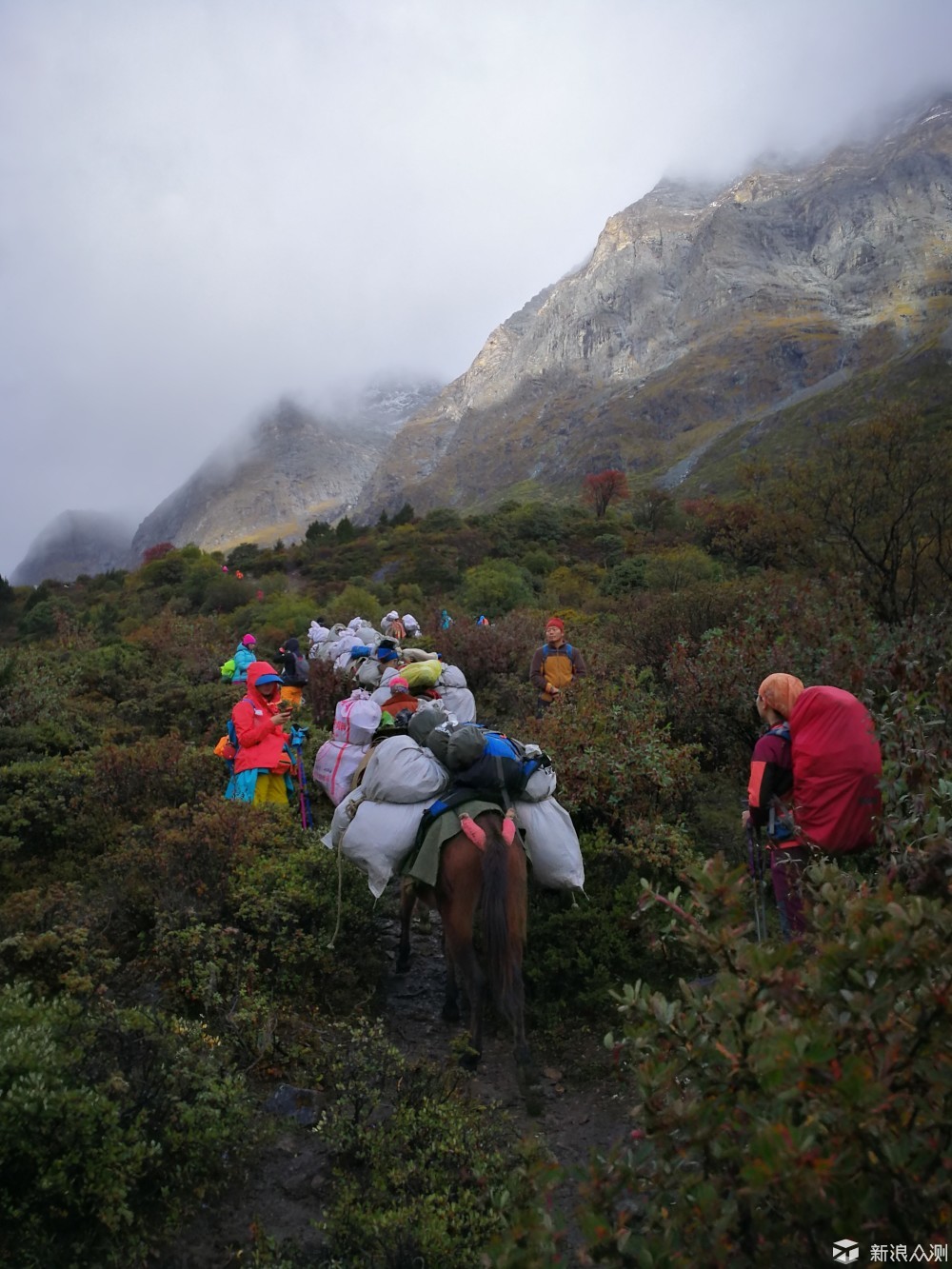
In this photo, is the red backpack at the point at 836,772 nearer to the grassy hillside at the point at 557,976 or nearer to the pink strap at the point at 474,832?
the grassy hillside at the point at 557,976

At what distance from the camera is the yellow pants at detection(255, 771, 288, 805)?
20.9 feet

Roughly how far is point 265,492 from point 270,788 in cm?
17463

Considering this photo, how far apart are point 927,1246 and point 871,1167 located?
4.9 inches

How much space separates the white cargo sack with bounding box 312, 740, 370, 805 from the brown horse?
1.50m

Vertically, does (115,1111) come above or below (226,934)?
below

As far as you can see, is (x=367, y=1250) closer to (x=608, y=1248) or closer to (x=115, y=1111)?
(x=115, y=1111)

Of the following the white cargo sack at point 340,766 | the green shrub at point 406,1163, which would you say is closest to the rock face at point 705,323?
the white cargo sack at point 340,766

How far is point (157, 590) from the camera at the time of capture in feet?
86.7

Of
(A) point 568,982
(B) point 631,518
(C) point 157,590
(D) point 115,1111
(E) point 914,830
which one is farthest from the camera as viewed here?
(B) point 631,518

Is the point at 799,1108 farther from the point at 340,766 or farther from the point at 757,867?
the point at 340,766

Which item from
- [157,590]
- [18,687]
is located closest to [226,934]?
[18,687]

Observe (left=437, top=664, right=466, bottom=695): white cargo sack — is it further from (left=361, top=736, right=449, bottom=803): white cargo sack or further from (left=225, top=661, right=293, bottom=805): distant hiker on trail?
(left=361, top=736, right=449, bottom=803): white cargo sack

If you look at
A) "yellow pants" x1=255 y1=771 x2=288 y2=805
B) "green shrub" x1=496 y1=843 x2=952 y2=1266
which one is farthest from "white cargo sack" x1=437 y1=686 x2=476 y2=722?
"green shrub" x1=496 y1=843 x2=952 y2=1266
